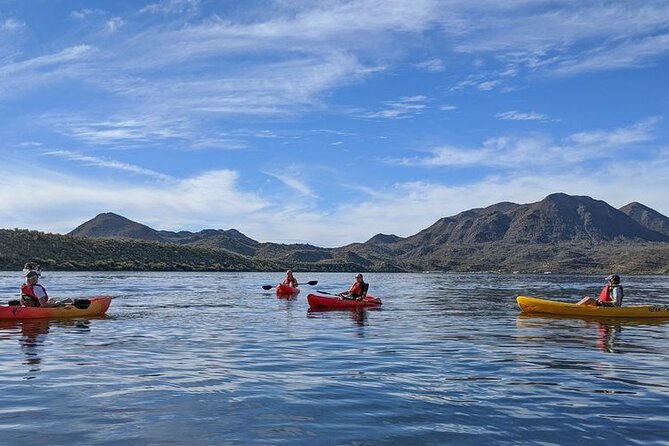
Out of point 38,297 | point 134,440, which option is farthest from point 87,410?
point 38,297

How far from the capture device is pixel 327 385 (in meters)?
11.4

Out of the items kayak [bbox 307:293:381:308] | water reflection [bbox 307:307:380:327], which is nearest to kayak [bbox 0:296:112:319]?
water reflection [bbox 307:307:380:327]

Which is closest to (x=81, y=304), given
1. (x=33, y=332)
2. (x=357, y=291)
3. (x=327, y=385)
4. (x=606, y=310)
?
(x=33, y=332)

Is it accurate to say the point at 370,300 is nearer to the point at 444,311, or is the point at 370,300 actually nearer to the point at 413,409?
the point at 444,311

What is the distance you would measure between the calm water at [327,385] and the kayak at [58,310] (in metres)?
0.66

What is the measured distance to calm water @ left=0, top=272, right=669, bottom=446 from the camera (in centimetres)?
841

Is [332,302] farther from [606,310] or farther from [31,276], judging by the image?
[31,276]

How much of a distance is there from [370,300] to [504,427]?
75.1ft

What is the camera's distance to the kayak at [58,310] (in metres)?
21.8

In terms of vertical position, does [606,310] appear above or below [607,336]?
above

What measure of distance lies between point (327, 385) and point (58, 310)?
616 inches

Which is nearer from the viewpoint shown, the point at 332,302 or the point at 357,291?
the point at 332,302

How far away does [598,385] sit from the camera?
1172 centimetres

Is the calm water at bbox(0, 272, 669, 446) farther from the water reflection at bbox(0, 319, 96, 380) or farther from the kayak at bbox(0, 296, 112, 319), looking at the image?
the kayak at bbox(0, 296, 112, 319)
